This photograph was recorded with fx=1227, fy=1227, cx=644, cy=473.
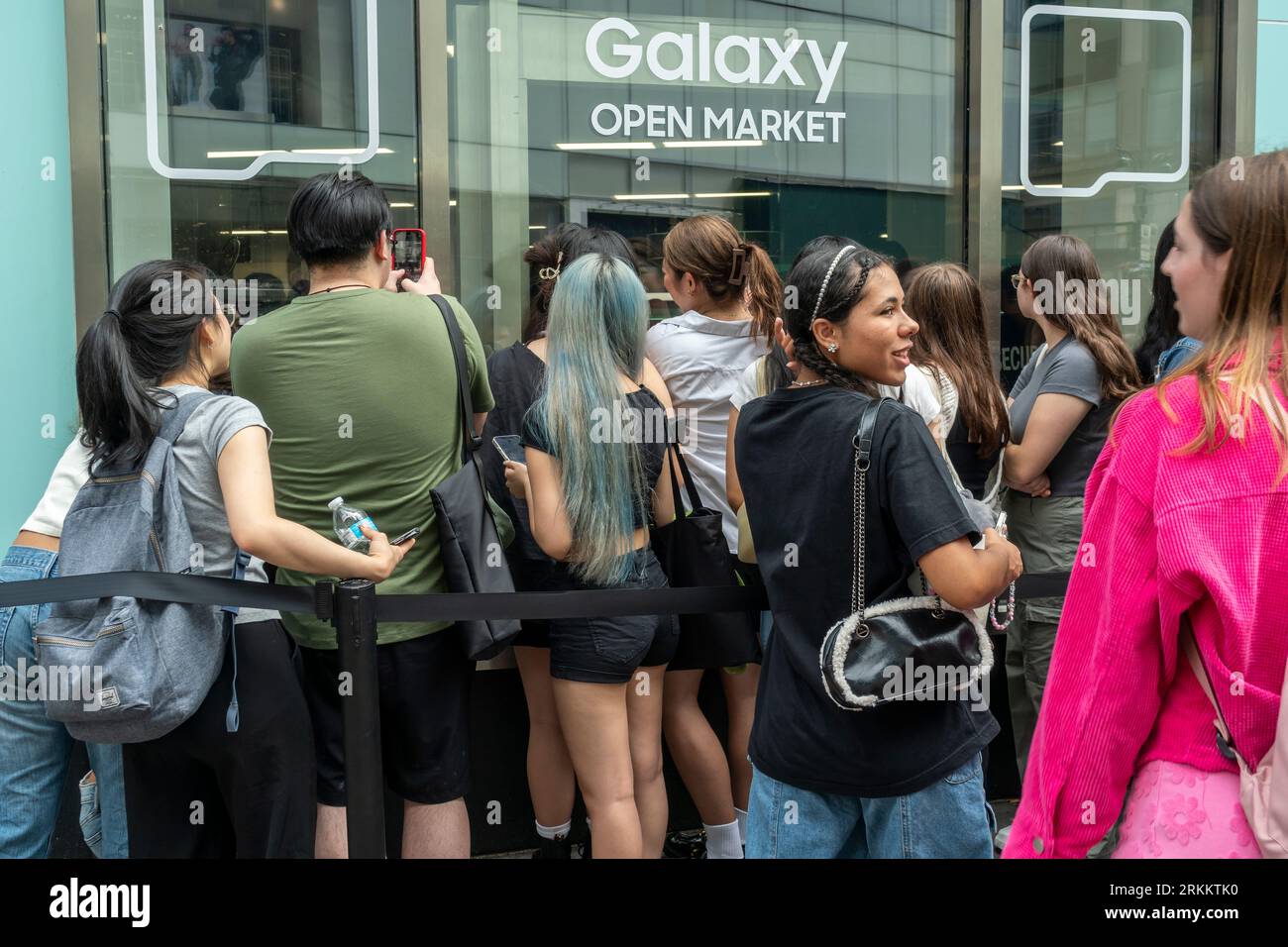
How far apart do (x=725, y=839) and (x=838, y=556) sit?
1.87m

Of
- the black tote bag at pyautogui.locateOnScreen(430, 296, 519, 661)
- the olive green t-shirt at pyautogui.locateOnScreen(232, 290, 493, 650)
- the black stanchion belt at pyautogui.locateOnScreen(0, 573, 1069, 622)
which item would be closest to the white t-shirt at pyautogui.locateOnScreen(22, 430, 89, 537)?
the black stanchion belt at pyautogui.locateOnScreen(0, 573, 1069, 622)

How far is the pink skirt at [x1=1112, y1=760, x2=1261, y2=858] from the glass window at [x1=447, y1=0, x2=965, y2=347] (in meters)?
3.57

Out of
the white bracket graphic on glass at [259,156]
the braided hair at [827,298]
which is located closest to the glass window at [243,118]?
the white bracket graphic on glass at [259,156]

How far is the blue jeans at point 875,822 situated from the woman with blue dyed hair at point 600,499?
0.82 meters

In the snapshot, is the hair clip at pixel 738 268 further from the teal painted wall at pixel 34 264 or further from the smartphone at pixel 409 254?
the teal painted wall at pixel 34 264

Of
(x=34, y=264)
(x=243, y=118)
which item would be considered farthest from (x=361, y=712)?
(x=243, y=118)

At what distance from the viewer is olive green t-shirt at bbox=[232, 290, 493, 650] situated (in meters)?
3.10

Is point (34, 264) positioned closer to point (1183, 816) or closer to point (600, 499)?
point (600, 499)

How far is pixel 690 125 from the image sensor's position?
5.15m

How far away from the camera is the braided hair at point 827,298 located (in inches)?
97.6

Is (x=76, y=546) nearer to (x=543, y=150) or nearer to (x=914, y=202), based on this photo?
(x=543, y=150)

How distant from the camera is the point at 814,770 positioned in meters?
2.42

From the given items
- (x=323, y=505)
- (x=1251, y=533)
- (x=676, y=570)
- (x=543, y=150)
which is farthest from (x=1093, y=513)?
(x=543, y=150)
